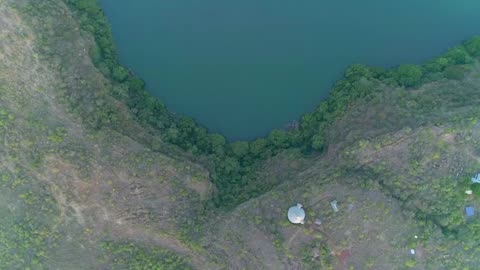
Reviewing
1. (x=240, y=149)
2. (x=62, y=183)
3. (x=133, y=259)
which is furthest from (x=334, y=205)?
(x=62, y=183)

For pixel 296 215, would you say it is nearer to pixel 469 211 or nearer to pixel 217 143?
pixel 217 143

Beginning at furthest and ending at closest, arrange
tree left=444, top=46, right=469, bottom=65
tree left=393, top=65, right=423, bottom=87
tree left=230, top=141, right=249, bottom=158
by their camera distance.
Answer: tree left=230, top=141, right=249, bottom=158 → tree left=444, top=46, right=469, bottom=65 → tree left=393, top=65, right=423, bottom=87

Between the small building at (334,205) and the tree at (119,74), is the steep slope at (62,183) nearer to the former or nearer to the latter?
the tree at (119,74)

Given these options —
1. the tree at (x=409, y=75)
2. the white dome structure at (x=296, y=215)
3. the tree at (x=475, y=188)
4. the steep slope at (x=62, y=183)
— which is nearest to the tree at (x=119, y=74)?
the steep slope at (x=62, y=183)

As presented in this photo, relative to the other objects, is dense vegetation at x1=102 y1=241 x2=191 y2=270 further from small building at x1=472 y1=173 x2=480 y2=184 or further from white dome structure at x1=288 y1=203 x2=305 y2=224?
small building at x1=472 y1=173 x2=480 y2=184

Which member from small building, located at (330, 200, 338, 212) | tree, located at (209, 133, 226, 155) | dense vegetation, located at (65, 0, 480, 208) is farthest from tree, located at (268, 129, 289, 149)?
small building, located at (330, 200, 338, 212)

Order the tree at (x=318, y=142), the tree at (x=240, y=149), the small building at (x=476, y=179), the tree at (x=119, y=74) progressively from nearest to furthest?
the small building at (x=476, y=179), the tree at (x=318, y=142), the tree at (x=119, y=74), the tree at (x=240, y=149)
